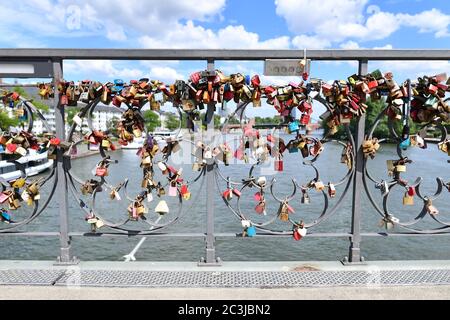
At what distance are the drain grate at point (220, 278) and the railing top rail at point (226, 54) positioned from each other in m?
1.83

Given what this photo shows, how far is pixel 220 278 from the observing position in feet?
10.1

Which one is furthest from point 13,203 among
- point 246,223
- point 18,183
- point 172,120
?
point 246,223

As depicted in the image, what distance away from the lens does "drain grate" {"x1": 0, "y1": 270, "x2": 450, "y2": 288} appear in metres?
2.96

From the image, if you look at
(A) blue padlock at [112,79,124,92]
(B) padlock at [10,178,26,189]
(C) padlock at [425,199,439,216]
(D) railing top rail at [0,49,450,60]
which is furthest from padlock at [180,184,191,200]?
(C) padlock at [425,199,439,216]

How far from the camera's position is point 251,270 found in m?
3.21

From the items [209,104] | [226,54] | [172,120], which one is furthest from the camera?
[172,120]

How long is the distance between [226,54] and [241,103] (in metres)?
0.42

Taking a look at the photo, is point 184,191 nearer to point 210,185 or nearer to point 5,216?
point 210,185

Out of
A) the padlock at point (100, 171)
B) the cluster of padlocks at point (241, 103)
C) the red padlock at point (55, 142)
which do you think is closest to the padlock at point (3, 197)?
the cluster of padlocks at point (241, 103)

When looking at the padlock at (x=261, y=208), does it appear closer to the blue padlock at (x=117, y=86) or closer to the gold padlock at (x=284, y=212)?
the gold padlock at (x=284, y=212)

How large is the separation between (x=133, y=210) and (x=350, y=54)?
2.33m

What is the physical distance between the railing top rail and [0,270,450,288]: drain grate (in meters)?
1.83

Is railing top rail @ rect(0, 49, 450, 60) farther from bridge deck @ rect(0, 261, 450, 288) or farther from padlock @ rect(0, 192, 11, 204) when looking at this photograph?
bridge deck @ rect(0, 261, 450, 288)

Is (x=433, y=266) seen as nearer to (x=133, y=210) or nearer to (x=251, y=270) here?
(x=251, y=270)
